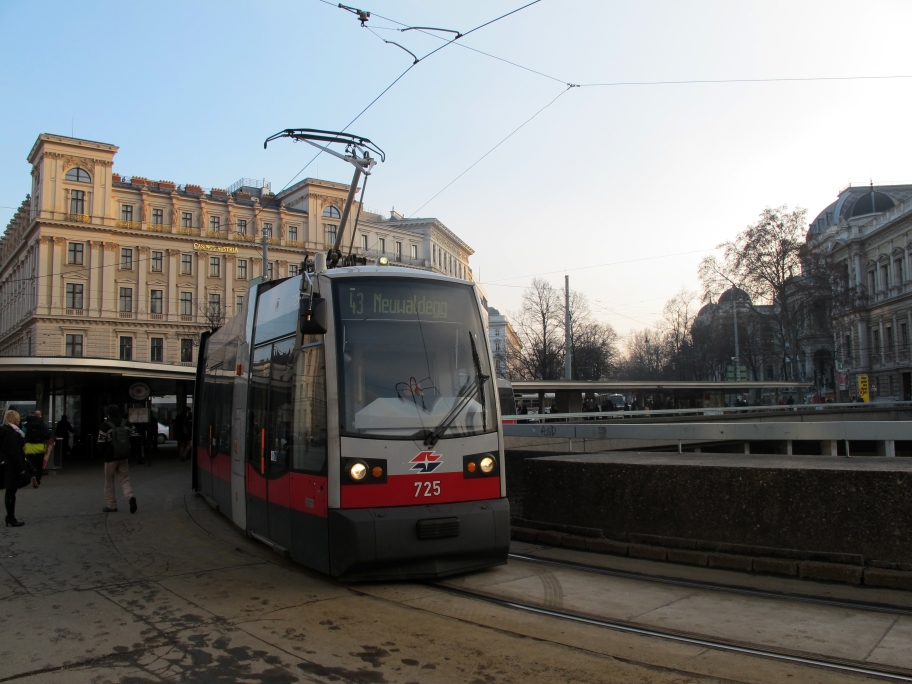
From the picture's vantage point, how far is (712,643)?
18.2ft

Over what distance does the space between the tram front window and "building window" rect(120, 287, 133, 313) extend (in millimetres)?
69859

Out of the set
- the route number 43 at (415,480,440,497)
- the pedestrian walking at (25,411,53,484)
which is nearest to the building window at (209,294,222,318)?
the pedestrian walking at (25,411,53,484)

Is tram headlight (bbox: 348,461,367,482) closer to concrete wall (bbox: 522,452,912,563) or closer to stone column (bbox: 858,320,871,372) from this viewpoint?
concrete wall (bbox: 522,452,912,563)

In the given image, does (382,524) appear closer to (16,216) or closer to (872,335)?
(872,335)

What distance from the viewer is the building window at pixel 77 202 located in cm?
6712

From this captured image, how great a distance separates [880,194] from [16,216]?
95.4 m

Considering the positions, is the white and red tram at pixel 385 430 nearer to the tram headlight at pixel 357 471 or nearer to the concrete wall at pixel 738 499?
the tram headlight at pixel 357 471

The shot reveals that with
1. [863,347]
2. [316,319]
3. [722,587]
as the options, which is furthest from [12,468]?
[863,347]

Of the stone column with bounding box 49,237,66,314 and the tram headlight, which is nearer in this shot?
the tram headlight

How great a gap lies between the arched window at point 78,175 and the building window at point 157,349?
15387 millimetres

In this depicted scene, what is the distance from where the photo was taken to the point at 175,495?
50.3ft

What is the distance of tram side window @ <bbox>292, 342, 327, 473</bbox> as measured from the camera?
723cm

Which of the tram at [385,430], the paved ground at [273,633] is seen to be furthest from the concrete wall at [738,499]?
the tram at [385,430]

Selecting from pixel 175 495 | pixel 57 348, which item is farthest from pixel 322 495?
pixel 57 348
